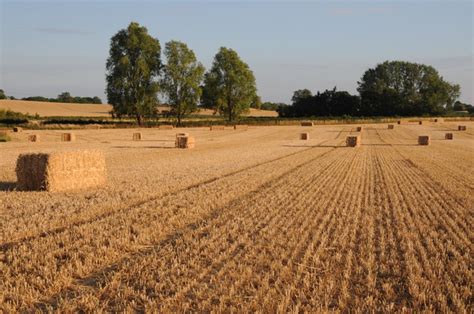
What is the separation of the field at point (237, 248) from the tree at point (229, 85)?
65.3 metres

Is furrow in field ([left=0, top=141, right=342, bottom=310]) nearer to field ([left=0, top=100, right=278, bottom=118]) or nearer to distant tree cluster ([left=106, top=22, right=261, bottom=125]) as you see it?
distant tree cluster ([left=106, top=22, right=261, bottom=125])

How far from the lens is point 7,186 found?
12539 millimetres

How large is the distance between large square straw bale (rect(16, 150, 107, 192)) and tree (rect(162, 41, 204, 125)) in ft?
177

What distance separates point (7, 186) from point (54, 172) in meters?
1.70

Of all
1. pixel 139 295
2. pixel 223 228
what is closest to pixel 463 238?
pixel 223 228

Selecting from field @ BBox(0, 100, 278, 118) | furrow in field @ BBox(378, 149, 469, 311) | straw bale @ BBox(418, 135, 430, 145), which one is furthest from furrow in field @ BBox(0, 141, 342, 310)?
field @ BBox(0, 100, 278, 118)

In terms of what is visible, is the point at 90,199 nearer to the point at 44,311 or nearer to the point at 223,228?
the point at 223,228

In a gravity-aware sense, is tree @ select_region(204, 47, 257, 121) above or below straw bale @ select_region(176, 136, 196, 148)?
above

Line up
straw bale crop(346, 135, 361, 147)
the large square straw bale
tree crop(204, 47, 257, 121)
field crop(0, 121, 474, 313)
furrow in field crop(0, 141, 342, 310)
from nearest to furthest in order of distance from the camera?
field crop(0, 121, 474, 313) → furrow in field crop(0, 141, 342, 310) → the large square straw bale → straw bale crop(346, 135, 361, 147) → tree crop(204, 47, 257, 121)

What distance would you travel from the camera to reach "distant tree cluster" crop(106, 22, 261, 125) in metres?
60.1

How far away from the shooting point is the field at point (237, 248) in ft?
16.7

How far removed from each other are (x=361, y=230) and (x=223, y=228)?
2253mm

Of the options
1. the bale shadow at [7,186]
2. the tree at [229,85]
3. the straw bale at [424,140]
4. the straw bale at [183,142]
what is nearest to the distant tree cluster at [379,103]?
the tree at [229,85]

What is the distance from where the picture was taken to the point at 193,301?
501cm
